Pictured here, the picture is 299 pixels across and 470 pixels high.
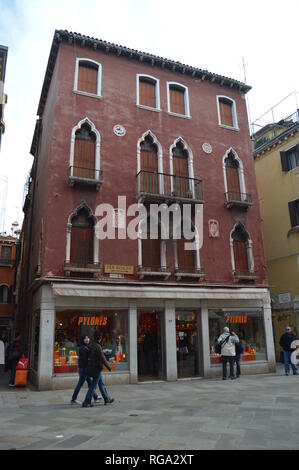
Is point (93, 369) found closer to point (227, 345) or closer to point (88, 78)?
point (227, 345)

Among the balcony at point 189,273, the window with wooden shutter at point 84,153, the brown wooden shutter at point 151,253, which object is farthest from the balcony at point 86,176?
the balcony at point 189,273

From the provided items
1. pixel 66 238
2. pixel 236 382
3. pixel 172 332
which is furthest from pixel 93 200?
pixel 236 382

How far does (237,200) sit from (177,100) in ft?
18.3

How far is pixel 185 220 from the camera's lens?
16.1 metres

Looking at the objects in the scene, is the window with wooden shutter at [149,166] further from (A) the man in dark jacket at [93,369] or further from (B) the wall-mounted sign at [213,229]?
(A) the man in dark jacket at [93,369]

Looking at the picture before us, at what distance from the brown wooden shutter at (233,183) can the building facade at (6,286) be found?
25806mm

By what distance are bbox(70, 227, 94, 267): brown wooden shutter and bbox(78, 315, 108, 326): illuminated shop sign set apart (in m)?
1.97

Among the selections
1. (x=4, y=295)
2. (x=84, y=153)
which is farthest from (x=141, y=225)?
(x=4, y=295)

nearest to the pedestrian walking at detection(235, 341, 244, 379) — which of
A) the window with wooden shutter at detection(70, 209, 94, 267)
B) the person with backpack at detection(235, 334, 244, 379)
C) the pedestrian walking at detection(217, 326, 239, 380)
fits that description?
the person with backpack at detection(235, 334, 244, 379)

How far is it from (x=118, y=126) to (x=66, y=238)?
5.54 metres

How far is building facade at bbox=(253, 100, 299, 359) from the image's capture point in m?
20.3

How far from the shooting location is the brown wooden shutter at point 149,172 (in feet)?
51.0

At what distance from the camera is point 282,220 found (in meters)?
21.4
